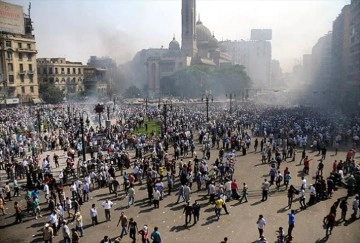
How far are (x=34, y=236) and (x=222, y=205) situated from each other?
26.8 ft

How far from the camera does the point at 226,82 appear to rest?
10856cm

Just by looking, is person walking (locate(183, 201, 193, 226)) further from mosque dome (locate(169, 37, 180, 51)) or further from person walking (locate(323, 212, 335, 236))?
mosque dome (locate(169, 37, 180, 51))

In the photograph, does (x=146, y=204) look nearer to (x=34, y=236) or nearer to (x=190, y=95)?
(x=34, y=236)

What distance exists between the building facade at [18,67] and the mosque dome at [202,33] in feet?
267

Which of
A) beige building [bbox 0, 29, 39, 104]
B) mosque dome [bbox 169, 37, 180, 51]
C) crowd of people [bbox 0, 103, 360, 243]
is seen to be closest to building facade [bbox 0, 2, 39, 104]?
beige building [bbox 0, 29, 39, 104]

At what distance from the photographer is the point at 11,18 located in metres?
64.3

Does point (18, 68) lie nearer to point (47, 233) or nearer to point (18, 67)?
point (18, 67)

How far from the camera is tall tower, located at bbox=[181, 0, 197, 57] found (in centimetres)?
12912

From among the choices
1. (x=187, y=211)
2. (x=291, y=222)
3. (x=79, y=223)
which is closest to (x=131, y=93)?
(x=187, y=211)

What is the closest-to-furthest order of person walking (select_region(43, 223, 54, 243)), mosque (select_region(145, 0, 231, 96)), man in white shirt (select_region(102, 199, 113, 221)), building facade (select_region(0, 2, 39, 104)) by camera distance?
1. person walking (select_region(43, 223, 54, 243))
2. man in white shirt (select_region(102, 199, 113, 221))
3. building facade (select_region(0, 2, 39, 104))
4. mosque (select_region(145, 0, 231, 96))

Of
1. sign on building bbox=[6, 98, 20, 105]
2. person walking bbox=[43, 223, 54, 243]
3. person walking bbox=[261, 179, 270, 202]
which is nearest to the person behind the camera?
person walking bbox=[43, 223, 54, 243]

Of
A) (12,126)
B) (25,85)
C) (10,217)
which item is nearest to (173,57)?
(25,85)

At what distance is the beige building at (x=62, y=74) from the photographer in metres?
97.1

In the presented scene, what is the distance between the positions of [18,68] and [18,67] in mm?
210
